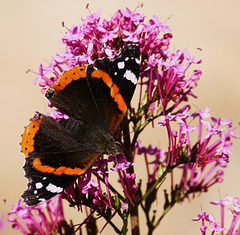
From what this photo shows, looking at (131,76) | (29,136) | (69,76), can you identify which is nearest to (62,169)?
(29,136)

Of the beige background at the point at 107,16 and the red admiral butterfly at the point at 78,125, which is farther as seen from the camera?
the beige background at the point at 107,16

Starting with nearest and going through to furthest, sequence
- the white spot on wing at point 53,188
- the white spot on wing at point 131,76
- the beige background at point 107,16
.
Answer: the white spot on wing at point 53,188 < the white spot on wing at point 131,76 < the beige background at point 107,16

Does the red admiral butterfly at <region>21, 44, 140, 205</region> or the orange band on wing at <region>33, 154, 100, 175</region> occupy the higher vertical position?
the red admiral butterfly at <region>21, 44, 140, 205</region>

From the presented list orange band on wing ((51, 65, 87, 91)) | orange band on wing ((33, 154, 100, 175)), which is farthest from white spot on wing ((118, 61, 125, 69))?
orange band on wing ((33, 154, 100, 175))

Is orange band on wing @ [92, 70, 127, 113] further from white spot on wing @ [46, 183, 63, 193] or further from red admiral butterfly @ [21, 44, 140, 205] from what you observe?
white spot on wing @ [46, 183, 63, 193]

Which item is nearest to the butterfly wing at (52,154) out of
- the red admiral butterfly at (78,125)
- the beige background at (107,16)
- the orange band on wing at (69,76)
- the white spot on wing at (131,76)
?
the red admiral butterfly at (78,125)

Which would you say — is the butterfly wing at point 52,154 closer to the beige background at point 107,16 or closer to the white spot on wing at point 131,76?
the white spot on wing at point 131,76

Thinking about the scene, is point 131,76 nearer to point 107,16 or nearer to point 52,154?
point 52,154

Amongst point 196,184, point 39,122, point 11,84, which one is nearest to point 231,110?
point 11,84
